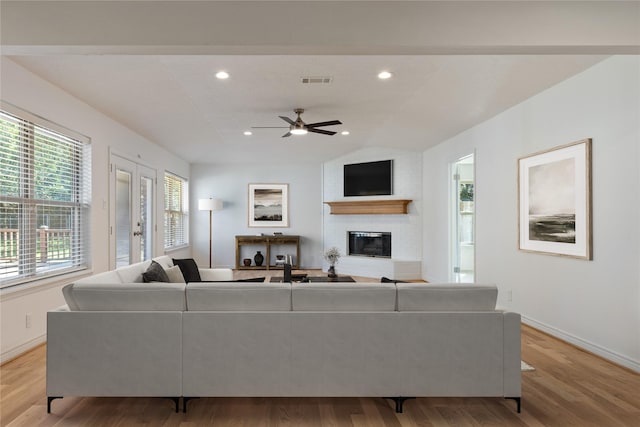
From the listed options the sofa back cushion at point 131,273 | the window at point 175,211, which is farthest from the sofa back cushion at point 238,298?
the window at point 175,211

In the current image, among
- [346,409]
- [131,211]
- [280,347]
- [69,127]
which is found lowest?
[346,409]

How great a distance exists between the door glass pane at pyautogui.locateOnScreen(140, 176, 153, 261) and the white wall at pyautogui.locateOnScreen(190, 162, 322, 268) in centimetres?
270

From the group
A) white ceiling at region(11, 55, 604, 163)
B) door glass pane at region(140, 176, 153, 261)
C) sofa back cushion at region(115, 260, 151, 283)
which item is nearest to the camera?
sofa back cushion at region(115, 260, 151, 283)

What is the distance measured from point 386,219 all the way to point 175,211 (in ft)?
13.7

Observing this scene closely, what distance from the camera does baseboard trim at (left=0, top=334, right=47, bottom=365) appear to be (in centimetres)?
337

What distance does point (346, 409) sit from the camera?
2564mm

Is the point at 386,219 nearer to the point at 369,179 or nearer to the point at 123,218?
the point at 369,179

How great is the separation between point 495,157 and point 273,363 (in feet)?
13.0

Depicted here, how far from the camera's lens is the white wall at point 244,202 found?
9391 mm

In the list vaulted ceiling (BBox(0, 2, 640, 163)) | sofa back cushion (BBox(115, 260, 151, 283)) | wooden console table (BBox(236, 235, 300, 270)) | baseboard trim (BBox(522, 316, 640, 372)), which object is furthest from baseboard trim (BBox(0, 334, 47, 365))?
wooden console table (BBox(236, 235, 300, 270))

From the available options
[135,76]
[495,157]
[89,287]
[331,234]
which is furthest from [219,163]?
[89,287]

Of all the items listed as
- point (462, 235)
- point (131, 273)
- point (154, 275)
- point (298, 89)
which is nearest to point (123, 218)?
point (131, 273)

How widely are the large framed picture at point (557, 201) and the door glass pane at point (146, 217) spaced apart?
16.9 feet

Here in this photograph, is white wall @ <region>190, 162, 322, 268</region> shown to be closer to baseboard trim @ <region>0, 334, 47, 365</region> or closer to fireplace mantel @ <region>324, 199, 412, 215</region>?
fireplace mantel @ <region>324, 199, 412, 215</region>
